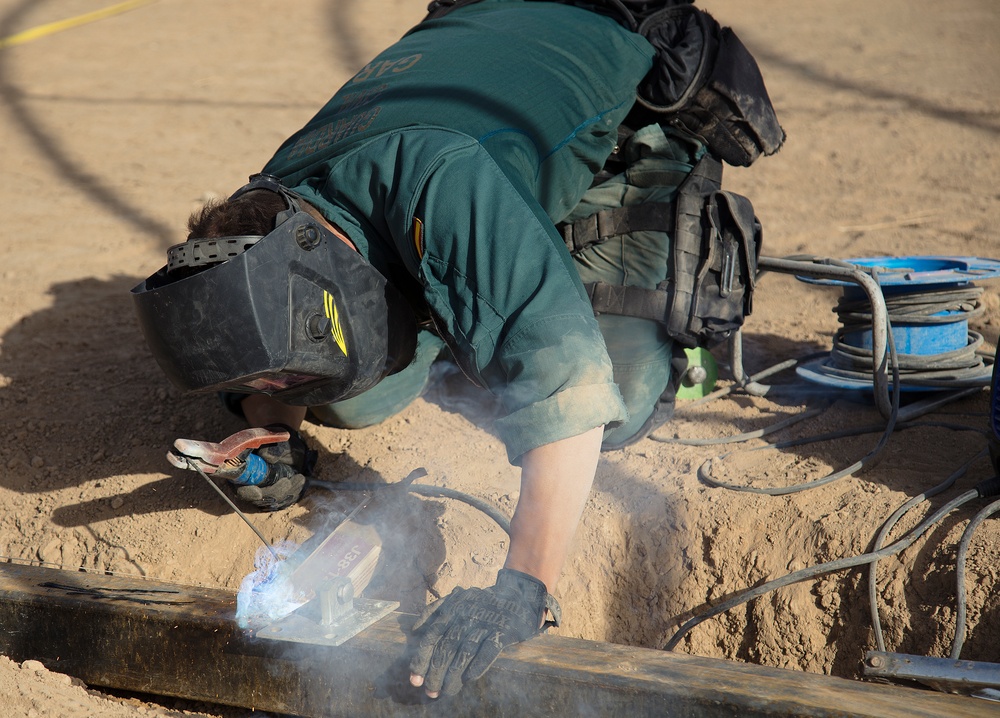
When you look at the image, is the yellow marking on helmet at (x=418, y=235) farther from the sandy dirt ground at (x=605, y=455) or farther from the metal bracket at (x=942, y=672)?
the metal bracket at (x=942, y=672)

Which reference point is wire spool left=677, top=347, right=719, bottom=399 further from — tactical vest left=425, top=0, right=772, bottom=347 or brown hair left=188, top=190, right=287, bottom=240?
brown hair left=188, top=190, right=287, bottom=240

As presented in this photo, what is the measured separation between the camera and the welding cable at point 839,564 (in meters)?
2.09

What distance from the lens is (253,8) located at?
27.5ft

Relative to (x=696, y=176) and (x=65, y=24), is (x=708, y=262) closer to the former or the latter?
(x=696, y=176)

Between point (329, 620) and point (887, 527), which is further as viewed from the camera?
point (887, 527)

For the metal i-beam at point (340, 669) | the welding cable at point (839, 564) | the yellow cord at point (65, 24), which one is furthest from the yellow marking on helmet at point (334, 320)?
the yellow cord at point (65, 24)

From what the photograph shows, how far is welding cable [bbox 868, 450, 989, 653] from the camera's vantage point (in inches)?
78.8

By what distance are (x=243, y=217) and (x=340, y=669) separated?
95 centimetres

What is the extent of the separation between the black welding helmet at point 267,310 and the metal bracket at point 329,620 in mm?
458

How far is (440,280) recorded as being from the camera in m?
1.85

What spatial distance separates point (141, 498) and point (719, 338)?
182 centimetres

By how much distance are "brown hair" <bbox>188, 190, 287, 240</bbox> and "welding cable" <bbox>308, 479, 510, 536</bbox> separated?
0.96m

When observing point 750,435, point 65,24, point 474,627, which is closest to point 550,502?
point 474,627

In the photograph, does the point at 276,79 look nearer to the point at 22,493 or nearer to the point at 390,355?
the point at 22,493
